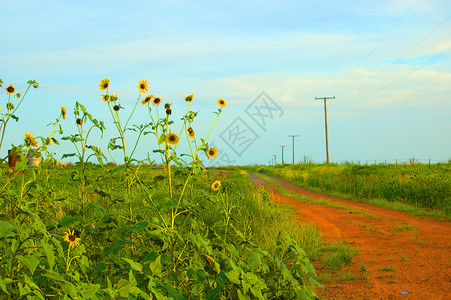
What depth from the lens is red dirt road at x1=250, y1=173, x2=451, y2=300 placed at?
4215 mm

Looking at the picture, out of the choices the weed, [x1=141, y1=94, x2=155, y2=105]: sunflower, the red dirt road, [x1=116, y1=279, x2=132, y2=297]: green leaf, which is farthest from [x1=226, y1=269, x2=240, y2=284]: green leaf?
the weed

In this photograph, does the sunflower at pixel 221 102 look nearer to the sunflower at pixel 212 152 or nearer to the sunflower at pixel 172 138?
the sunflower at pixel 212 152

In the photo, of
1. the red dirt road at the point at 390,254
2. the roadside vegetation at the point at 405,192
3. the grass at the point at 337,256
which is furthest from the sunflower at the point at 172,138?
the roadside vegetation at the point at 405,192

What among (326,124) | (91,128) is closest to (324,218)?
(91,128)

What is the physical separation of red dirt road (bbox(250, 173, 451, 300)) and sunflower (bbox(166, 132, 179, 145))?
87.1 inches

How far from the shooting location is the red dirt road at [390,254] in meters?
4.21

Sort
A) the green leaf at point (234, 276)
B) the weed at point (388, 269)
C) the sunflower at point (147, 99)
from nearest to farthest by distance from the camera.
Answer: the green leaf at point (234, 276)
the sunflower at point (147, 99)
the weed at point (388, 269)

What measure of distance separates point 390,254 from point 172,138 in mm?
3854

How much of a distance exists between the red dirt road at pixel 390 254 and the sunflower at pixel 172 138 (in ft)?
7.26

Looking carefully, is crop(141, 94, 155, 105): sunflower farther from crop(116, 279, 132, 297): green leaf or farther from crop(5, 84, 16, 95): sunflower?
crop(116, 279, 132, 297): green leaf

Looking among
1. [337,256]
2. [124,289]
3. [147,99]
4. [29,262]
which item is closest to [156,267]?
[124,289]

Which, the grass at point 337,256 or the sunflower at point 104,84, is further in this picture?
the grass at point 337,256

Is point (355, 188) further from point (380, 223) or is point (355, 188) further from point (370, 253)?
point (370, 253)

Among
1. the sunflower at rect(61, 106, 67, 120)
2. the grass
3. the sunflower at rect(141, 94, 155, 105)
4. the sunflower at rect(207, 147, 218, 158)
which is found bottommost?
the grass
